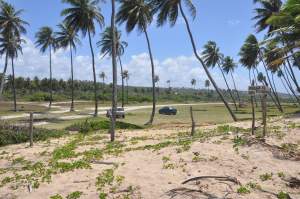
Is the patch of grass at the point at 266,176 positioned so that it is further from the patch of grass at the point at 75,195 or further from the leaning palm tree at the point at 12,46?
the leaning palm tree at the point at 12,46

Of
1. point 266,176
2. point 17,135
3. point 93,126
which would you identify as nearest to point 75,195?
point 266,176

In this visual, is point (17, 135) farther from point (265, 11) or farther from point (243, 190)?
point (265, 11)

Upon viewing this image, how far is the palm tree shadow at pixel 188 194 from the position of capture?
10789 mm

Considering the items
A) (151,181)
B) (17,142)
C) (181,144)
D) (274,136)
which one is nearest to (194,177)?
(151,181)

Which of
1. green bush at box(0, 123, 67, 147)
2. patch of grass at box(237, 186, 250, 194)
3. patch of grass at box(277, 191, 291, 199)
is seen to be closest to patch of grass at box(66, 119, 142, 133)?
green bush at box(0, 123, 67, 147)

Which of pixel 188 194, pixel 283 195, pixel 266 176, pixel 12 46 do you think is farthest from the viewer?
pixel 12 46

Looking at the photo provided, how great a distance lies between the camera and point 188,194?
10969mm

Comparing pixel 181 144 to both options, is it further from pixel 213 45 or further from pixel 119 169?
pixel 213 45

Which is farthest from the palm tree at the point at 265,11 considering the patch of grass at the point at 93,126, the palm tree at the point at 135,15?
the patch of grass at the point at 93,126

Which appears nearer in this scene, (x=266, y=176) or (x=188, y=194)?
(x=188, y=194)

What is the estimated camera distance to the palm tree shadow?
35.4ft

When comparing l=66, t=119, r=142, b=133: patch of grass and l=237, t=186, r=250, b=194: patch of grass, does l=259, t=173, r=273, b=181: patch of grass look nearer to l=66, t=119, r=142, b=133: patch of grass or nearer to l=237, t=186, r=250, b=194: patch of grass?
l=237, t=186, r=250, b=194: patch of grass

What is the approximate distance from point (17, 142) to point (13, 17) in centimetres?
4009

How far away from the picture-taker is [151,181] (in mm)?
12016
